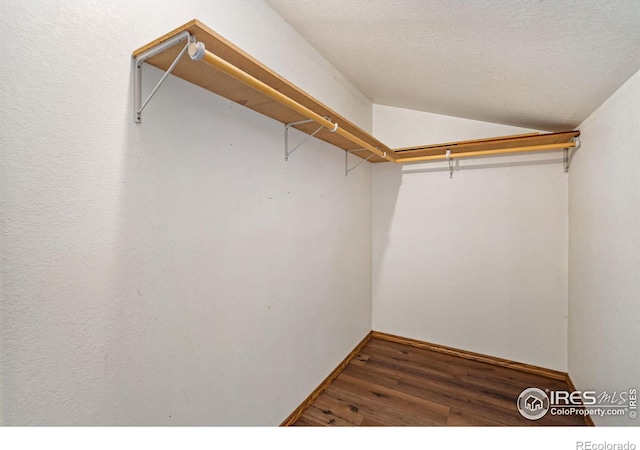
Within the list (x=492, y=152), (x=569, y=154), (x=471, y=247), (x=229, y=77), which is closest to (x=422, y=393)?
(x=471, y=247)

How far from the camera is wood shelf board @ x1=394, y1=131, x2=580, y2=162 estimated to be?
6.76ft

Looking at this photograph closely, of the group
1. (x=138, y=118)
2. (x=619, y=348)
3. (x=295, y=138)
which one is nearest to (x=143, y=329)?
(x=138, y=118)

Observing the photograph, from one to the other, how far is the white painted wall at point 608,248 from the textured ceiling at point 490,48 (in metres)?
0.21

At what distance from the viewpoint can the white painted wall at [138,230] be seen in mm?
781

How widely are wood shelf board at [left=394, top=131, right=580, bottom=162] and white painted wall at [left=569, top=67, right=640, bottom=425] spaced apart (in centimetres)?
15

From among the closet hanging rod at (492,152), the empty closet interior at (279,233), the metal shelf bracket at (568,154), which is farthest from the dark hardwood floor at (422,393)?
the closet hanging rod at (492,152)

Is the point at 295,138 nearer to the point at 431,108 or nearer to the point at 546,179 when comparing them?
the point at 431,108

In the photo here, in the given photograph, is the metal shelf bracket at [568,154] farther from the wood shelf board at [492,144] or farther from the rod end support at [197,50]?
the rod end support at [197,50]

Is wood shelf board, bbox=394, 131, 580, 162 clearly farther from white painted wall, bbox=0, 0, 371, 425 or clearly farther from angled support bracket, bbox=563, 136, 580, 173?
white painted wall, bbox=0, 0, 371, 425

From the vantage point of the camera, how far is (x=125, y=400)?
990mm

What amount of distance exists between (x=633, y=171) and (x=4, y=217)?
2338mm

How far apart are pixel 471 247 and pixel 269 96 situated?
7.63ft

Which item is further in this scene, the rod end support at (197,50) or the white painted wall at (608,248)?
the white painted wall at (608,248)

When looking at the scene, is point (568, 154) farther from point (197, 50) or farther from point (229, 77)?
point (197, 50)
